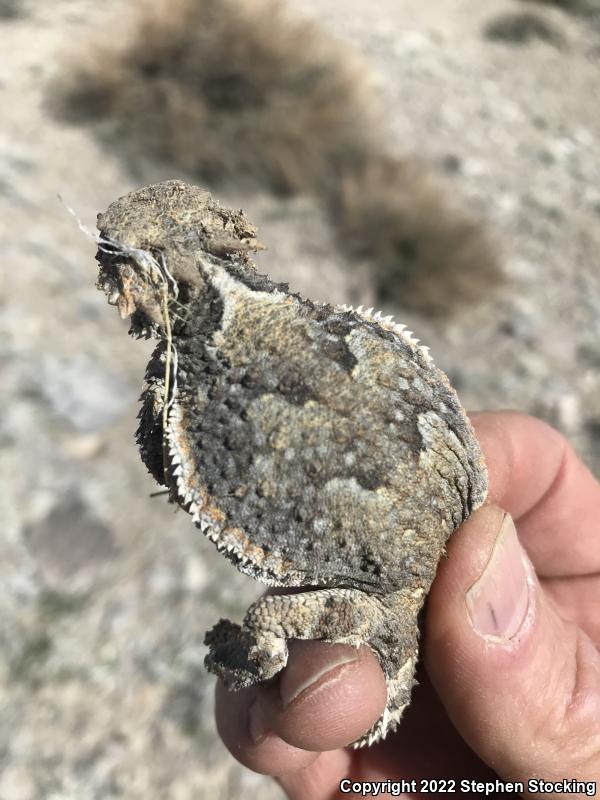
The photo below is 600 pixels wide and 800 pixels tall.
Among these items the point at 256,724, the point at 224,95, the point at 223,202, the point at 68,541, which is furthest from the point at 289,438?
the point at 224,95

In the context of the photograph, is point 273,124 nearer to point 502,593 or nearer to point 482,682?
point 502,593

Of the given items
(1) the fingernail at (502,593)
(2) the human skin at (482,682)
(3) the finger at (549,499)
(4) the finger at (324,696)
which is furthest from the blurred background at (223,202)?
(1) the fingernail at (502,593)

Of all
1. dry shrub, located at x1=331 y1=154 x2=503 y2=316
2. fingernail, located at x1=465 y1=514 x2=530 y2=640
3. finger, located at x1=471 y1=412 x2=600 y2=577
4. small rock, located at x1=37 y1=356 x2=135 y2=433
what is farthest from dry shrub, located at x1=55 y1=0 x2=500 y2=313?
fingernail, located at x1=465 y1=514 x2=530 y2=640

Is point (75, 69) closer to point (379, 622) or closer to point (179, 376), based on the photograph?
point (179, 376)

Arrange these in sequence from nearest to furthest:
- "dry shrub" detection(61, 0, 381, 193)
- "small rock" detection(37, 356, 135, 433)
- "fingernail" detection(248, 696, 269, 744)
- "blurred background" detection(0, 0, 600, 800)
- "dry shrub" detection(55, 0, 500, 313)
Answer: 1. "fingernail" detection(248, 696, 269, 744)
2. "blurred background" detection(0, 0, 600, 800)
3. "small rock" detection(37, 356, 135, 433)
4. "dry shrub" detection(55, 0, 500, 313)
5. "dry shrub" detection(61, 0, 381, 193)

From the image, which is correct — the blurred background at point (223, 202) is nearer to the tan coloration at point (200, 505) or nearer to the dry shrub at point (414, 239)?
the dry shrub at point (414, 239)

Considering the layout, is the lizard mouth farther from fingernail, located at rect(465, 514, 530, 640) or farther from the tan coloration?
fingernail, located at rect(465, 514, 530, 640)
